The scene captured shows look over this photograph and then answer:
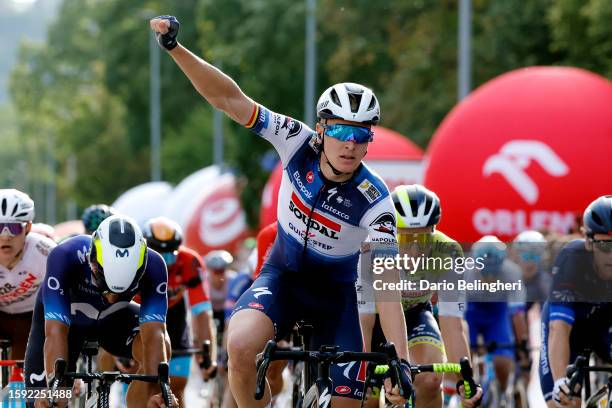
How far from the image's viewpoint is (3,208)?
868cm

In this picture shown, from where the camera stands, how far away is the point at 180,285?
11.0 m

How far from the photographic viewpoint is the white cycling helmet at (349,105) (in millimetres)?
6703

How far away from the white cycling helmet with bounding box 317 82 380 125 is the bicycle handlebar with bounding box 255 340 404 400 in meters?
1.13

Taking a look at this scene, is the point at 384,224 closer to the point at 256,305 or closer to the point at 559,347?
the point at 256,305

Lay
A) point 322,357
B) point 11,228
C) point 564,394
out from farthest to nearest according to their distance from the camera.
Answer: point 11,228
point 564,394
point 322,357

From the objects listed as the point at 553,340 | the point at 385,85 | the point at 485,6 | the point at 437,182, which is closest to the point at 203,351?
the point at 553,340

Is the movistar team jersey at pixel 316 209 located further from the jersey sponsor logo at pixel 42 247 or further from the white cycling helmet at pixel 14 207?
the jersey sponsor logo at pixel 42 247

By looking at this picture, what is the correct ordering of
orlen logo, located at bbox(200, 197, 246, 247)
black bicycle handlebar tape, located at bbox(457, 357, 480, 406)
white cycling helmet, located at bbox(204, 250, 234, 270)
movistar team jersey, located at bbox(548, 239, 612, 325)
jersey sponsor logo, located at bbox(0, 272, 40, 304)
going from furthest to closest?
1. orlen logo, located at bbox(200, 197, 246, 247)
2. white cycling helmet, located at bbox(204, 250, 234, 270)
3. jersey sponsor logo, located at bbox(0, 272, 40, 304)
4. movistar team jersey, located at bbox(548, 239, 612, 325)
5. black bicycle handlebar tape, located at bbox(457, 357, 480, 406)

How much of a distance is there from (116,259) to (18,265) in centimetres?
232

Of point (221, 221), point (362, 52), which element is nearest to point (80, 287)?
point (362, 52)

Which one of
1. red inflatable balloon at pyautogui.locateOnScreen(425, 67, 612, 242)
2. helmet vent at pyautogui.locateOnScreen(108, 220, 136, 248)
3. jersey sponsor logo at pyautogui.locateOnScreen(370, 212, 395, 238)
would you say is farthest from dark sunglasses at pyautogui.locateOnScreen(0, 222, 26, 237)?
red inflatable balloon at pyautogui.locateOnScreen(425, 67, 612, 242)

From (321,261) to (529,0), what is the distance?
83.3ft

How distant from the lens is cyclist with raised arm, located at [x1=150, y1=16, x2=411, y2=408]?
A: 22.0 ft

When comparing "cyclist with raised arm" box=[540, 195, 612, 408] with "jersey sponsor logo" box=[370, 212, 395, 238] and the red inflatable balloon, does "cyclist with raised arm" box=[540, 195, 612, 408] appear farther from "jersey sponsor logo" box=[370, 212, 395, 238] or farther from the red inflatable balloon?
the red inflatable balloon
